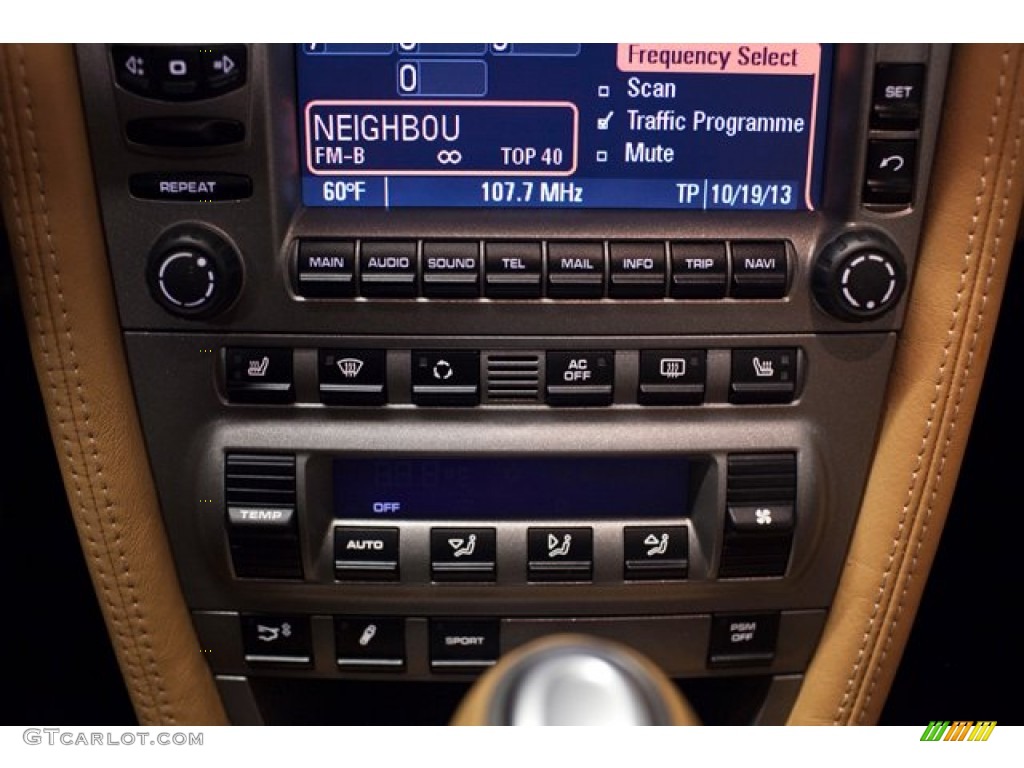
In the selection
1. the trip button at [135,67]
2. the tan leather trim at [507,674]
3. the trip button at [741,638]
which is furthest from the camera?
the trip button at [741,638]

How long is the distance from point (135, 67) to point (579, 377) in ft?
1.56

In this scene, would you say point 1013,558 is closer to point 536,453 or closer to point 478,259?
point 536,453

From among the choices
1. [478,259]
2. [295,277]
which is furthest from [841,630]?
[295,277]

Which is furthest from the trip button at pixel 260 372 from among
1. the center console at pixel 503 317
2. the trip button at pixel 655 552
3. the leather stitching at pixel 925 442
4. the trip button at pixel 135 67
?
the leather stitching at pixel 925 442

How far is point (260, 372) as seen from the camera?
931 mm

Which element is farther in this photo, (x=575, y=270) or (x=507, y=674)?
(x=575, y=270)

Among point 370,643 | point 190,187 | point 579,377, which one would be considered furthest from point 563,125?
point 370,643

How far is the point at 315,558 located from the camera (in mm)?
978

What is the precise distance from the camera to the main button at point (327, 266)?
0.89 metres

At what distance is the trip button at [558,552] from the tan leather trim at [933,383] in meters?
0.29

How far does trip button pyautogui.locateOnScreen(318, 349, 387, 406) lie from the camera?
0.92 meters

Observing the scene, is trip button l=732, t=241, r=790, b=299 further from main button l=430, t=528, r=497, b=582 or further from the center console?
main button l=430, t=528, r=497, b=582

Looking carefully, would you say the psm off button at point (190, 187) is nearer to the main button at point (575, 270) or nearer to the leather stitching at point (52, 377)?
the leather stitching at point (52, 377)

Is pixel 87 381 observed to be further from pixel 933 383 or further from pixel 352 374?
pixel 933 383
